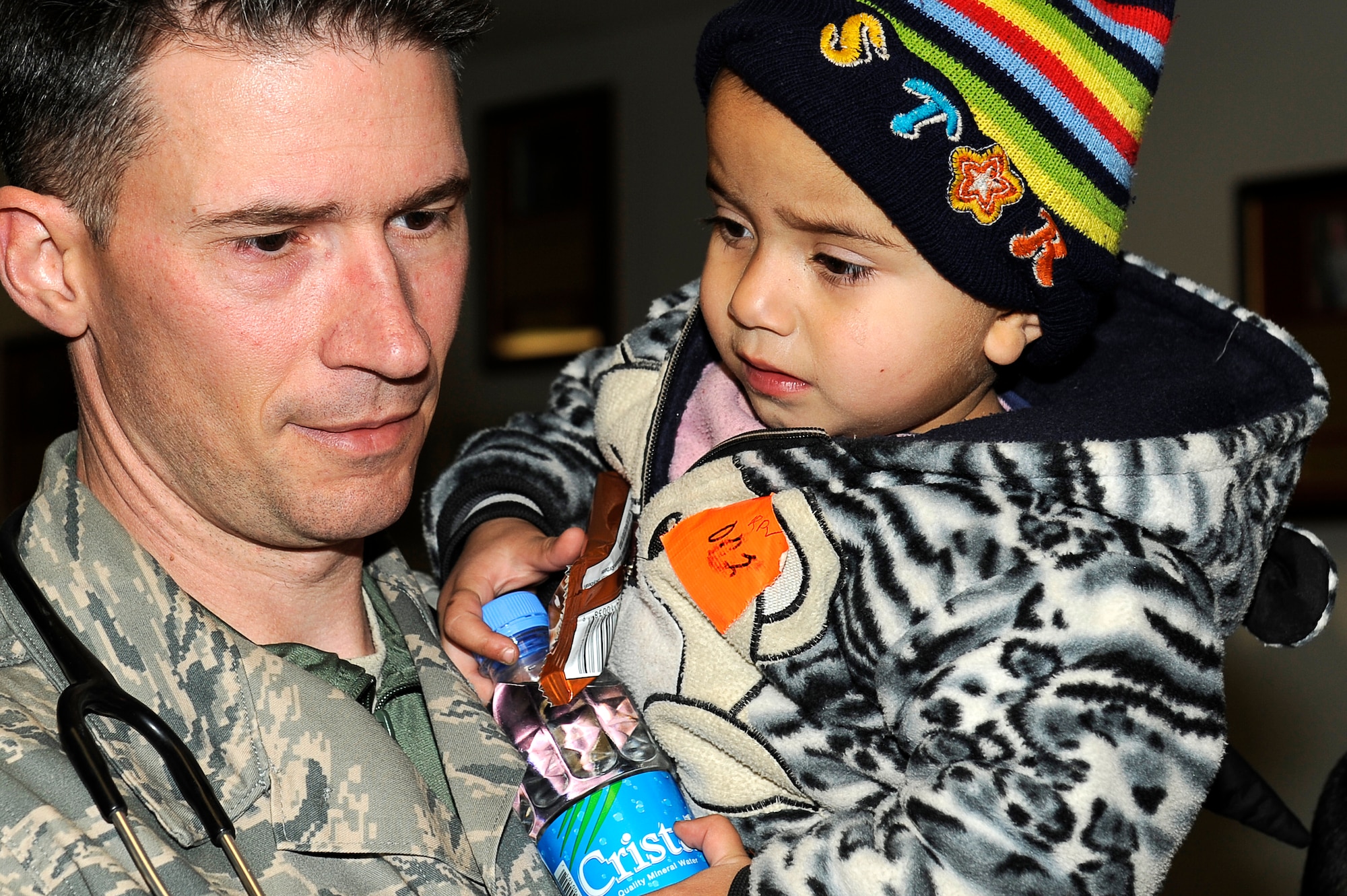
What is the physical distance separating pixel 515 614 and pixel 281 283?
512 millimetres

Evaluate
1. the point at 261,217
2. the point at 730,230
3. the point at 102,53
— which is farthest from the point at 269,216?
the point at 730,230

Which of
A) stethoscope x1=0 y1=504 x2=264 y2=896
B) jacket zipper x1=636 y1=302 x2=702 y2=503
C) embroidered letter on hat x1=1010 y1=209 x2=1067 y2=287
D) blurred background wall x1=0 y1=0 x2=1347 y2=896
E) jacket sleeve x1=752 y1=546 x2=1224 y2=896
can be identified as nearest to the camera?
stethoscope x1=0 y1=504 x2=264 y2=896

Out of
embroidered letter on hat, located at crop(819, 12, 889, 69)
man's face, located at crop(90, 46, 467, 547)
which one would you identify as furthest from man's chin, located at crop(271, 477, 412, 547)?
embroidered letter on hat, located at crop(819, 12, 889, 69)

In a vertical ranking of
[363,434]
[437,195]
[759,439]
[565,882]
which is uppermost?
[437,195]

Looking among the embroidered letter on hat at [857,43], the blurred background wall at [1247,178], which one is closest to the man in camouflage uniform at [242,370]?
the embroidered letter on hat at [857,43]

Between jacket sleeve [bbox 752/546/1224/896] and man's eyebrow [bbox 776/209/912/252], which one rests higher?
man's eyebrow [bbox 776/209/912/252]

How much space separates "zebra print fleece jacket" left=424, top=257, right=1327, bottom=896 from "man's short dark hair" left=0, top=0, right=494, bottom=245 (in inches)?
26.2

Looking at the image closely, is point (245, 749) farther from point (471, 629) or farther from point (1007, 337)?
point (1007, 337)

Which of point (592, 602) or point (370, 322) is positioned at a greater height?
point (370, 322)

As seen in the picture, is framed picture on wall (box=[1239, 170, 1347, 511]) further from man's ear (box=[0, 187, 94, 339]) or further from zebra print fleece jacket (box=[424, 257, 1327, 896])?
man's ear (box=[0, 187, 94, 339])

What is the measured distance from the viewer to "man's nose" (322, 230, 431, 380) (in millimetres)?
1383

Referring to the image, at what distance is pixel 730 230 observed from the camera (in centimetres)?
156

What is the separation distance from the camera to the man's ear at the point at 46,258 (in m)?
1.41

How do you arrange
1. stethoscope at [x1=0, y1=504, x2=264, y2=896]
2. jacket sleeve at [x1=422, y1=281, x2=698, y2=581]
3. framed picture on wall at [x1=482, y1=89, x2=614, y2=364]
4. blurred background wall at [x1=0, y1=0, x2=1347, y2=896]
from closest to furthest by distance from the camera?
stethoscope at [x1=0, y1=504, x2=264, y2=896] < jacket sleeve at [x1=422, y1=281, x2=698, y2=581] < blurred background wall at [x1=0, y1=0, x2=1347, y2=896] < framed picture on wall at [x1=482, y1=89, x2=614, y2=364]
